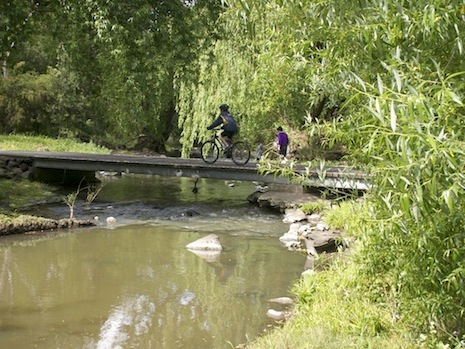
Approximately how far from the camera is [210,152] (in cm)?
1530

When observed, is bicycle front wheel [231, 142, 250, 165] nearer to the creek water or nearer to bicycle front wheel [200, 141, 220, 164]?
bicycle front wheel [200, 141, 220, 164]

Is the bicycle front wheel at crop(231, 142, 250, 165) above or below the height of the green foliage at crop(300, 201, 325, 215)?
above

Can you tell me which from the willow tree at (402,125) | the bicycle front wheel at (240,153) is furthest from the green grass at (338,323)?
the bicycle front wheel at (240,153)

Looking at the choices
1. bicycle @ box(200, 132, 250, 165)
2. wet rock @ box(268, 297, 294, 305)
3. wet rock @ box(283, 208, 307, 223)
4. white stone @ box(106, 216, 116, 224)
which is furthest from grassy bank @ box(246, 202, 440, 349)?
bicycle @ box(200, 132, 250, 165)

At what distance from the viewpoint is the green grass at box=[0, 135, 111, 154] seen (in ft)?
77.2

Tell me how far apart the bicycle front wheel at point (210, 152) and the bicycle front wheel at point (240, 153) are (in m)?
0.49

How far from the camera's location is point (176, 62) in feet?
45.2

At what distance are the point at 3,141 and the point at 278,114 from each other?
12.8 m

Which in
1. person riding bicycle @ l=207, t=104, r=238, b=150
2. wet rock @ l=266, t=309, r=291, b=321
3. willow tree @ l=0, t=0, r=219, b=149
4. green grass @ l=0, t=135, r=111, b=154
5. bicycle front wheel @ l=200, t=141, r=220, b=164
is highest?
willow tree @ l=0, t=0, r=219, b=149

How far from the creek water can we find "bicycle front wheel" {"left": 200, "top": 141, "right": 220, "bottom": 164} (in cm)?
180

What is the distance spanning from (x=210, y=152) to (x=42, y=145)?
12.2 m

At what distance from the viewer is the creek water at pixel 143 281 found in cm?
607

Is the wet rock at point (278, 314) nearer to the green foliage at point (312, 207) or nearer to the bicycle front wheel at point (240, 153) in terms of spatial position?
the green foliage at point (312, 207)

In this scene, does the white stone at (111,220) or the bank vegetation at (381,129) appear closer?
the bank vegetation at (381,129)
